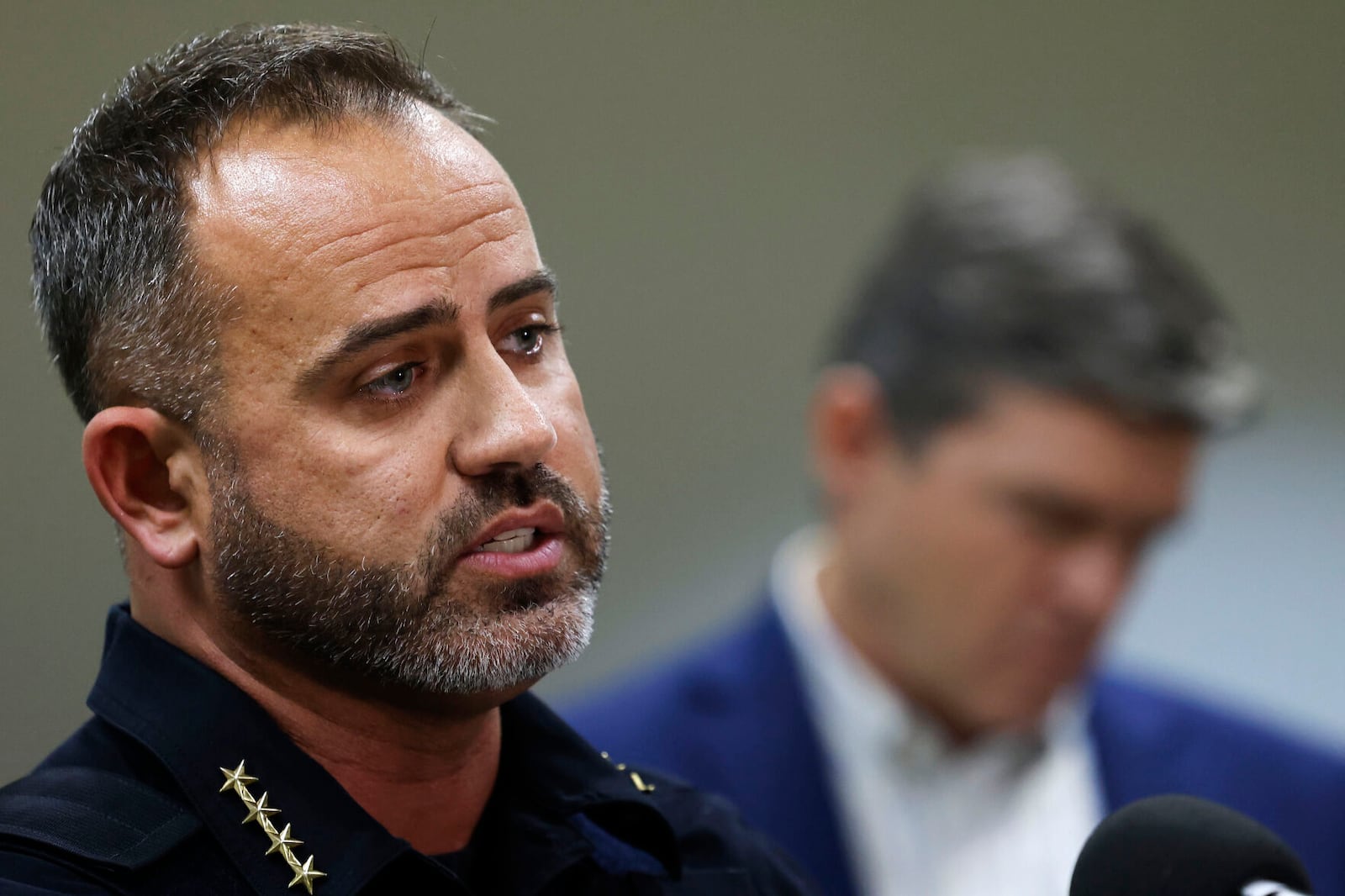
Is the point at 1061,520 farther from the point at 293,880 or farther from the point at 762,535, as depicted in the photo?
the point at 293,880

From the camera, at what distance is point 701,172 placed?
4301 mm

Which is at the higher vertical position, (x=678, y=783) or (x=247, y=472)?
(x=247, y=472)

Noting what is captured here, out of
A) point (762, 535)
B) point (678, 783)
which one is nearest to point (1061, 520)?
point (762, 535)

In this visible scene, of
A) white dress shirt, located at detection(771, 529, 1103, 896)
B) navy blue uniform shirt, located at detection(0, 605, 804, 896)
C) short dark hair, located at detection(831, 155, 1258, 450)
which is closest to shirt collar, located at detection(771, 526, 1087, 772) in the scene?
white dress shirt, located at detection(771, 529, 1103, 896)

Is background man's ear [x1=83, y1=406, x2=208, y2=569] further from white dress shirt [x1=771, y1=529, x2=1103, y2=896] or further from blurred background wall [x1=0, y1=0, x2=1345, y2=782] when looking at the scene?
white dress shirt [x1=771, y1=529, x2=1103, y2=896]

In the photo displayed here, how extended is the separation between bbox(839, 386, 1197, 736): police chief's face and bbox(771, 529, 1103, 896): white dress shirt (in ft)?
0.23

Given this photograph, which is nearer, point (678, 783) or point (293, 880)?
point (293, 880)

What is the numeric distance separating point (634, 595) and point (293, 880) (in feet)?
9.26

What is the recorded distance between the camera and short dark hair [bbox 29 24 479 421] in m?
1.54

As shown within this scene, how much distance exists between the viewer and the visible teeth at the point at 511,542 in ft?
5.04

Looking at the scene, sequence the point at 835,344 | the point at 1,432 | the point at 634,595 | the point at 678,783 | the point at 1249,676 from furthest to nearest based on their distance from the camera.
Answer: the point at 1249,676, the point at 634,595, the point at 835,344, the point at 1,432, the point at 678,783

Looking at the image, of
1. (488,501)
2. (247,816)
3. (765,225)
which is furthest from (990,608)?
(247,816)

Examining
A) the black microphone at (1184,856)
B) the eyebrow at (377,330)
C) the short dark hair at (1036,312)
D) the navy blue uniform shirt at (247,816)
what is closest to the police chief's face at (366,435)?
the eyebrow at (377,330)

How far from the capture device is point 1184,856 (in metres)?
1.36
